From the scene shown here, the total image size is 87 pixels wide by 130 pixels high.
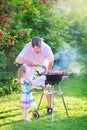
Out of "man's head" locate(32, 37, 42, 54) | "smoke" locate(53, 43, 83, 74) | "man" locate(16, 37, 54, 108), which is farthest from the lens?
"smoke" locate(53, 43, 83, 74)

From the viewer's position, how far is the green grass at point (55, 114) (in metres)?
6.30

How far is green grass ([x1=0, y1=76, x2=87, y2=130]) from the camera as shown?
630 centimetres

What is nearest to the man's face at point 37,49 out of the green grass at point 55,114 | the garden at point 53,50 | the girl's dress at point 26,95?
the girl's dress at point 26,95

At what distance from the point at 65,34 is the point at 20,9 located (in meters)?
2.47

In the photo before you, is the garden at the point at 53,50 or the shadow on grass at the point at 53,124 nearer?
the shadow on grass at the point at 53,124

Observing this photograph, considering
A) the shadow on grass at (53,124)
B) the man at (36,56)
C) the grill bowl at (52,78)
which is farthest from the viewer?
the man at (36,56)

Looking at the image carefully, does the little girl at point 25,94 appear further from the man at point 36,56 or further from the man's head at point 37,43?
the man's head at point 37,43

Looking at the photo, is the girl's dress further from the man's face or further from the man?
the man's face

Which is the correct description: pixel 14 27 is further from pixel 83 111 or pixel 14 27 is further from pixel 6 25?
pixel 83 111

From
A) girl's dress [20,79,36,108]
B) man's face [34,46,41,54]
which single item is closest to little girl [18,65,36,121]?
girl's dress [20,79,36,108]

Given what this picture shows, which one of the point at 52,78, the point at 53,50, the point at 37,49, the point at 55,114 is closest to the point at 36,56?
the point at 37,49

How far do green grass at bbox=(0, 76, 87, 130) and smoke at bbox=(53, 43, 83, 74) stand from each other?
1.18 metres

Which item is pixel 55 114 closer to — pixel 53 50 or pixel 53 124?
pixel 53 124

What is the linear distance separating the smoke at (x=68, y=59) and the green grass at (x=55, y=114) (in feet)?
3.86
